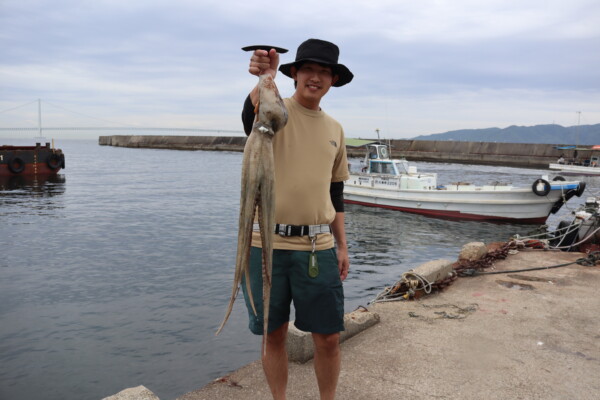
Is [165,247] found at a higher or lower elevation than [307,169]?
lower

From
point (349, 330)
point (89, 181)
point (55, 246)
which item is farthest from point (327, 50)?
point (89, 181)

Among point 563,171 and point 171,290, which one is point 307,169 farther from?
point 563,171

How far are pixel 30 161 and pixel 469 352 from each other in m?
42.9

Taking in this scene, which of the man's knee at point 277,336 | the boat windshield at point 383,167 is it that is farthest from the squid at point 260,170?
the boat windshield at point 383,167

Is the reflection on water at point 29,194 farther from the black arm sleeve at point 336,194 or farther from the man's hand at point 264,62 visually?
the man's hand at point 264,62

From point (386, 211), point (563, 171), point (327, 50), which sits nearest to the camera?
point (327, 50)

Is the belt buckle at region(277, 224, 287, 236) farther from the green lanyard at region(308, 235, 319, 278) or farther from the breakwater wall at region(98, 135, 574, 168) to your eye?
the breakwater wall at region(98, 135, 574, 168)

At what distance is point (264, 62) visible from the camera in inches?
83.8

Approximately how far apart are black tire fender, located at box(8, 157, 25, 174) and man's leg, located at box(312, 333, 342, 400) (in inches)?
1651

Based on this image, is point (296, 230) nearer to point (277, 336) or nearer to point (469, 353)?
point (277, 336)

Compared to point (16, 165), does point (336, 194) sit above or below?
above

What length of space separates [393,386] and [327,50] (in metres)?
2.58

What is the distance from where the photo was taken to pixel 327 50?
8.23ft

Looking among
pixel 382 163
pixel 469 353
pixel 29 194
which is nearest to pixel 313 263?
pixel 469 353
